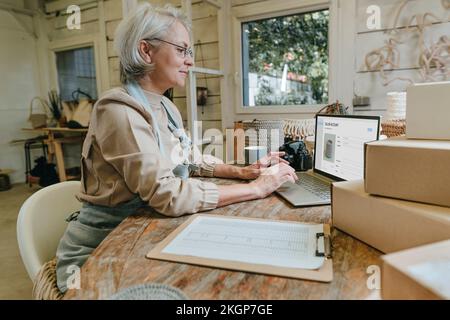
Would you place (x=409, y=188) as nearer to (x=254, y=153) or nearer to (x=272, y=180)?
(x=272, y=180)

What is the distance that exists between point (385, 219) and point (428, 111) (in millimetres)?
305

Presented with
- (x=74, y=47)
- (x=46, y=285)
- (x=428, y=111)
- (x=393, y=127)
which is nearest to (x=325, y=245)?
(x=428, y=111)

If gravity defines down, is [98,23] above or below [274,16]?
above

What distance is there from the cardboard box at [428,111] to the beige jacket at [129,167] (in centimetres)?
57

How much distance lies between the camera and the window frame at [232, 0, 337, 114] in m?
2.57

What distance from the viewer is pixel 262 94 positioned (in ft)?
9.86

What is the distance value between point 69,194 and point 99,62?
3105mm

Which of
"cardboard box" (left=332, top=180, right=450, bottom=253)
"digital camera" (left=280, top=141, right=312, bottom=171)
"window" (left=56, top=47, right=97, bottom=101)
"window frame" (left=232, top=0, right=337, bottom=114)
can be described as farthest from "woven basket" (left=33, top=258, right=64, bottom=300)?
"window" (left=56, top=47, right=97, bottom=101)

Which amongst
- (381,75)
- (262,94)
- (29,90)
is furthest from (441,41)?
(29,90)

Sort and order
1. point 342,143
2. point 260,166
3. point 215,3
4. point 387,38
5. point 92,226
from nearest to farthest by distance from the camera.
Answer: point 92,226 → point 342,143 → point 260,166 → point 387,38 → point 215,3

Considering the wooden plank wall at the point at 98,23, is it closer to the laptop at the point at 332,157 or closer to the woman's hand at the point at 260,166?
the woman's hand at the point at 260,166

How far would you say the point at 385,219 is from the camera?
0.67 metres

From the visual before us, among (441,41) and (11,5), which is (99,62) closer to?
(11,5)

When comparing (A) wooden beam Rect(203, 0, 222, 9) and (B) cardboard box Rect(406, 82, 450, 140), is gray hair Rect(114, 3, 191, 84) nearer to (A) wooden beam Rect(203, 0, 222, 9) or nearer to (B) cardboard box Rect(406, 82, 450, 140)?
(B) cardboard box Rect(406, 82, 450, 140)
